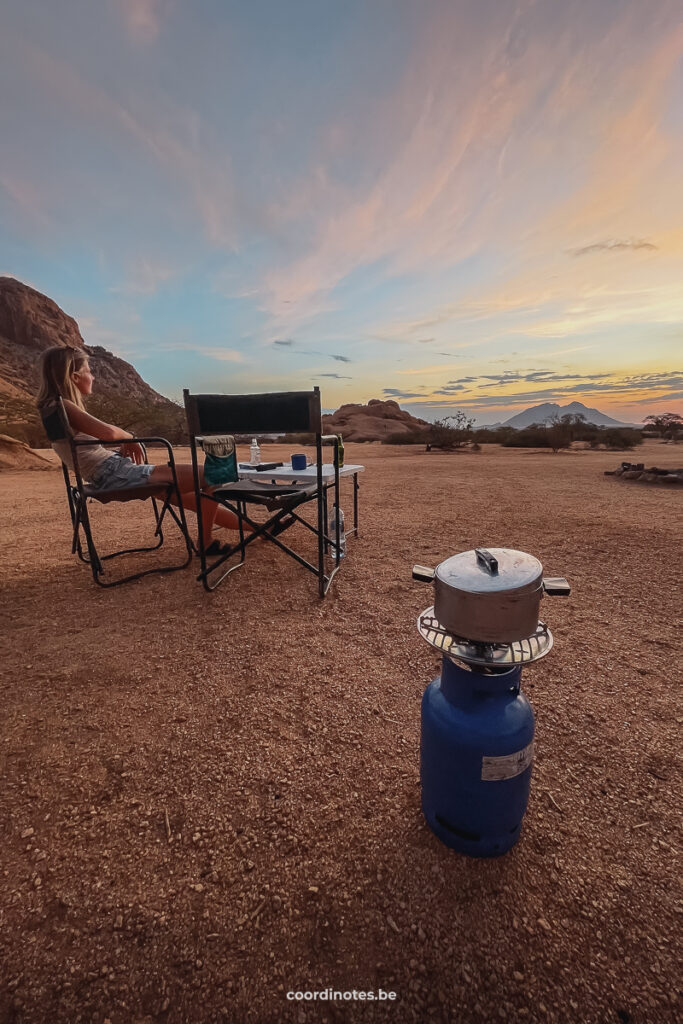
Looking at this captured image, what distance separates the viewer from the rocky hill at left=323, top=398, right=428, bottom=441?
92.1 feet

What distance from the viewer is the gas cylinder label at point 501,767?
1.09m

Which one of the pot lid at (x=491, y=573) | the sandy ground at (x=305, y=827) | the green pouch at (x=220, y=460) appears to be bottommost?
the sandy ground at (x=305, y=827)

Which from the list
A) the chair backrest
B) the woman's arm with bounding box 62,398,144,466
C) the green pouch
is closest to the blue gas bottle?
the chair backrest

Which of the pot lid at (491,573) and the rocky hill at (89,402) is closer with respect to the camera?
the pot lid at (491,573)

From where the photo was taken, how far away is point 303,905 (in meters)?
1.08

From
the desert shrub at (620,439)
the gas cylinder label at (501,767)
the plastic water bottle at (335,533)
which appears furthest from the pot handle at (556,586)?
the desert shrub at (620,439)

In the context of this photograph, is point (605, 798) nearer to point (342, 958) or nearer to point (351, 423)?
point (342, 958)

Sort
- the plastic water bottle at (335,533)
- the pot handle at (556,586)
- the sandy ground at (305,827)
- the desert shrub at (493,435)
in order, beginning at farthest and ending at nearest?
the desert shrub at (493,435)
the plastic water bottle at (335,533)
the pot handle at (556,586)
the sandy ground at (305,827)

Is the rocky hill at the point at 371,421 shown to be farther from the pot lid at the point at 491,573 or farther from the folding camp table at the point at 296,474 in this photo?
the pot lid at the point at 491,573

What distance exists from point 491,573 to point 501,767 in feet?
1.60

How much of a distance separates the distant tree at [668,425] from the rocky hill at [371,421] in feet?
42.0

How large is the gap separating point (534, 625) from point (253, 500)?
193 centimetres

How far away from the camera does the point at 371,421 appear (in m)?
34.5

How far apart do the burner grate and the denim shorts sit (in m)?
2.49
